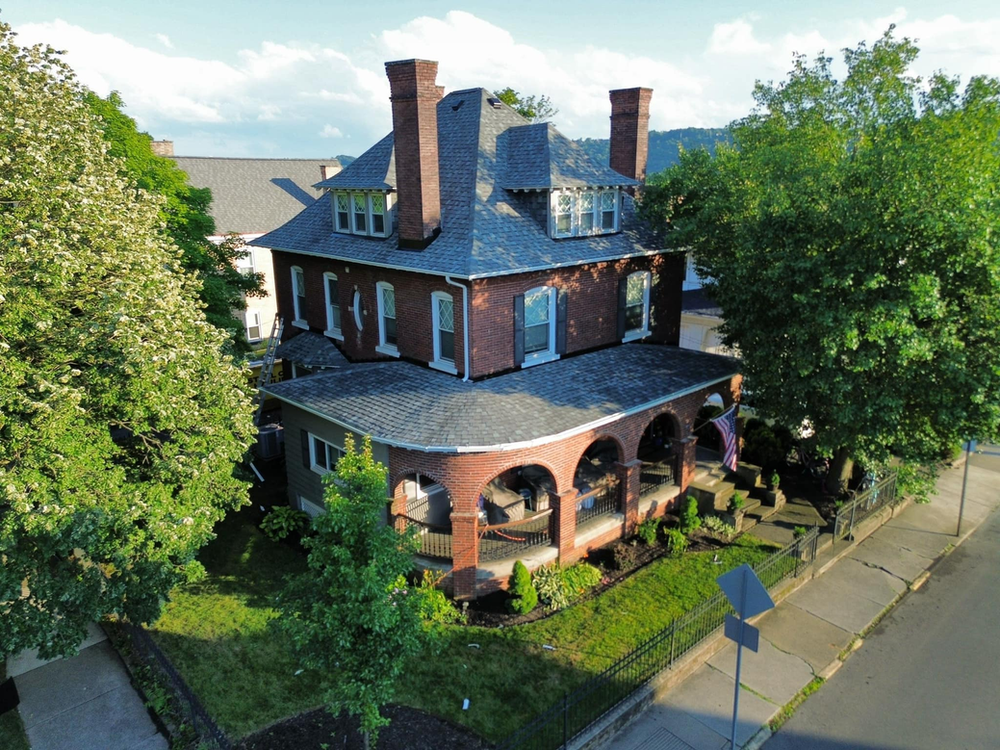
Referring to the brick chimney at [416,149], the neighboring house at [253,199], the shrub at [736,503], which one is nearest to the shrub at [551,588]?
the shrub at [736,503]

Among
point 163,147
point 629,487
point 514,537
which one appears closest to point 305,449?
point 514,537

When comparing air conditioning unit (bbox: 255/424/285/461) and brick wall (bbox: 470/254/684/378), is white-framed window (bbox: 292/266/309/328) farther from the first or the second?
brick wall (bbox: 470/254/684/378)

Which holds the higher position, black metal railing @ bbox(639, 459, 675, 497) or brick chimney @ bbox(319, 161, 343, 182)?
brick chimney @ bbox(319, 161, 343, 182)

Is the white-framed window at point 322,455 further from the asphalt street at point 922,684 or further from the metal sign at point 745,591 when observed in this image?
the asphalt street at point 922,684

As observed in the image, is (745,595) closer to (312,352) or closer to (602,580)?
(602,580)

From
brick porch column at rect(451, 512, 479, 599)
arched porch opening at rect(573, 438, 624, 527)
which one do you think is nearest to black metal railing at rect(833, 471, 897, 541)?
arched porch opening at rect(573, 438, 624, 527)
